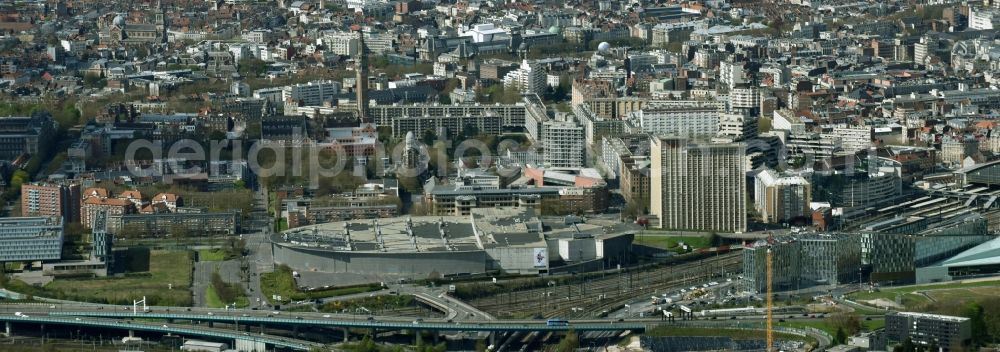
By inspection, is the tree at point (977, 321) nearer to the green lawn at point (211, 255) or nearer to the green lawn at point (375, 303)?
the green lawn at point (375, 303)

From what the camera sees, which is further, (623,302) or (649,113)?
(649,113)

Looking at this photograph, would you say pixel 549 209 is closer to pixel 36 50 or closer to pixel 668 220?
pixel 668 220

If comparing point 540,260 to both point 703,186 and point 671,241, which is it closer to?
point 671,241

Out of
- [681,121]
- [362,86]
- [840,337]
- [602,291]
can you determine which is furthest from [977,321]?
[362,86]

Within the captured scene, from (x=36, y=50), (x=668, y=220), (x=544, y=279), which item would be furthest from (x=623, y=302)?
(x=36, y=50)

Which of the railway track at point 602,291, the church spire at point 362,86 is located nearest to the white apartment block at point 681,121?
the church spire at point 362,86

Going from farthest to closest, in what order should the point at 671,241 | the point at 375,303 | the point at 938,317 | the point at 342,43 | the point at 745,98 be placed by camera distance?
the point at 342,43, the point at 745,98, the point at 671,241, the point at 375,303, the point at 938,317
